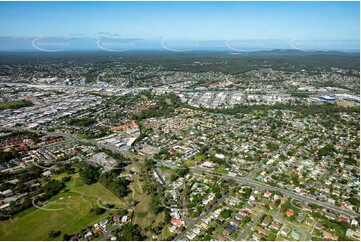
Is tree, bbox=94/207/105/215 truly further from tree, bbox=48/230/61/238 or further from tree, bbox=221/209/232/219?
tree, bbox=221/209/232/219

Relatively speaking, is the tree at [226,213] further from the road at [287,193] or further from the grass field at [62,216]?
the grass field at [62,216]

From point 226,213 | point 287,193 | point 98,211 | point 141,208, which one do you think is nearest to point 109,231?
point 98,211

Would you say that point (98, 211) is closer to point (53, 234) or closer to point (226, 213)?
point (53, 234)

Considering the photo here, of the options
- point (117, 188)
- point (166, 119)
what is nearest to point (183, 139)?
point (166, 119)

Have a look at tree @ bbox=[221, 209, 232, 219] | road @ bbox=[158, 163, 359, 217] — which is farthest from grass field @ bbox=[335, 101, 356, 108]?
tree @ bbox=[221, 209, 232, 219]

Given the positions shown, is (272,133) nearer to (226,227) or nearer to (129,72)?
(226,227)

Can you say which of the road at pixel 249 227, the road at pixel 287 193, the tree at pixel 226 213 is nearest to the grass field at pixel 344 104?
the road at pixel 287 193

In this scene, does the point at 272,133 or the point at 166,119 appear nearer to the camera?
the point at 272,133

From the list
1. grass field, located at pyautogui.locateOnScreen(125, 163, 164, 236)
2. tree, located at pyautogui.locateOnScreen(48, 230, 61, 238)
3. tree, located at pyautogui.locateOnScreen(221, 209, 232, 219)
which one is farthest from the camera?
tree, located at pyautogui.locateOnScreen(221, 209, 232, 219)
